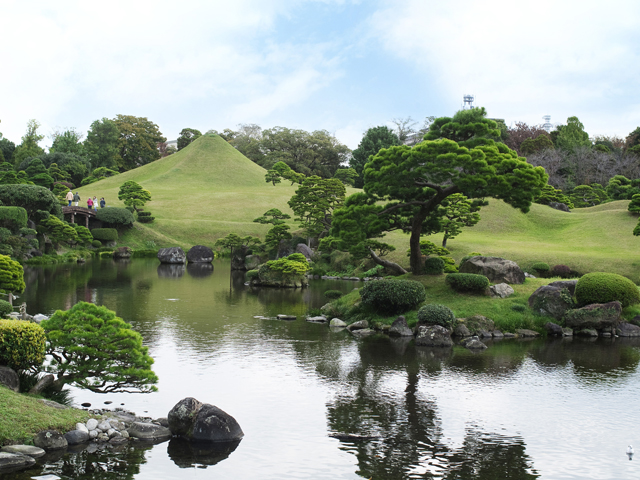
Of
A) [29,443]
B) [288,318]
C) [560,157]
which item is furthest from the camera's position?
[560,157]

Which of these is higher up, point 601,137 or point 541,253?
point 601,137

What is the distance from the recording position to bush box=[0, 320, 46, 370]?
410 inches

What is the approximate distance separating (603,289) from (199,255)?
3972cm

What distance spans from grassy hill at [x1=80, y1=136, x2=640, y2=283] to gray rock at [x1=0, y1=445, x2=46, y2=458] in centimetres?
3191

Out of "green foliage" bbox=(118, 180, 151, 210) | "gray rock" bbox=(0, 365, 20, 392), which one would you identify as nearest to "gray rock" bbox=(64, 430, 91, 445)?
"gray rock" bbox=(0, 365, 20, 392)

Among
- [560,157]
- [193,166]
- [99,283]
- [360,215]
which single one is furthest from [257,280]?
[193,166]

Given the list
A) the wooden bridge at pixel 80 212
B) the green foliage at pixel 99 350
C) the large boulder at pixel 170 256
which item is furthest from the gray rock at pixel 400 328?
the wooden bridge at pixel 80 212

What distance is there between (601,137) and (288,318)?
8680 centimetres

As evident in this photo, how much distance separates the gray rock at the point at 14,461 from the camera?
823 cm

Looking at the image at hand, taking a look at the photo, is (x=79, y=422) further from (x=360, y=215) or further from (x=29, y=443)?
(x=360, y=215)

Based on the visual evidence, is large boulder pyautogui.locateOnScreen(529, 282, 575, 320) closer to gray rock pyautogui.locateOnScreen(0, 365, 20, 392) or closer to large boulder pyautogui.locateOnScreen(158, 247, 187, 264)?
gray rock pyautogui.locateOnScreen(0, 365, 20, 392)

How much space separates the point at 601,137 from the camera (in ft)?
303

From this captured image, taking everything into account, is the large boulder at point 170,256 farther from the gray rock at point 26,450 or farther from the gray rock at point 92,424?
the gray rock at point 26,450

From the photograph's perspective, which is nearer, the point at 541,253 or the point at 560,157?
the point at 541,253
